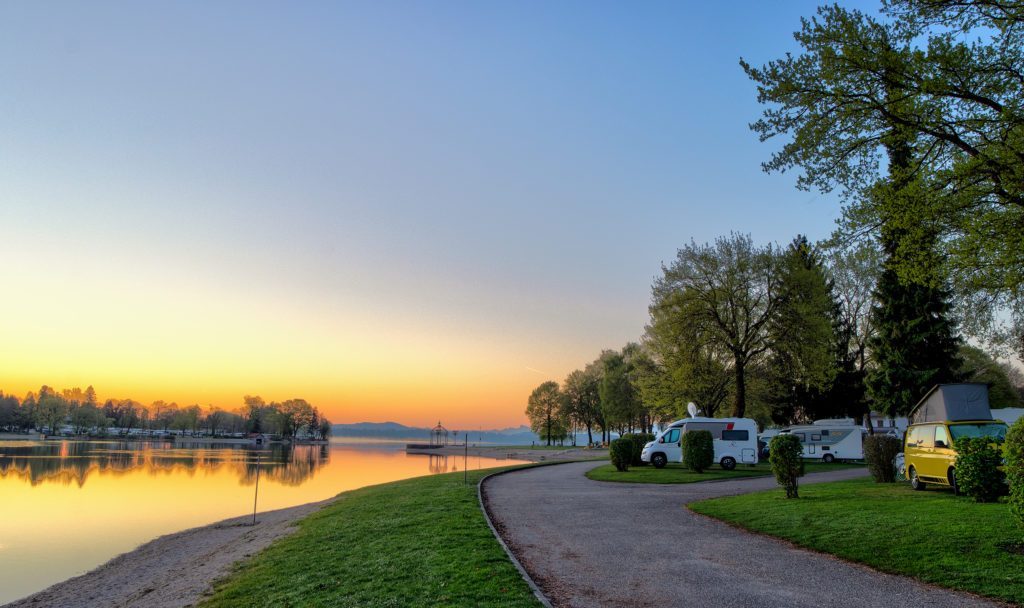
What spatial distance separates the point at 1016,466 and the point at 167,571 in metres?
17.6

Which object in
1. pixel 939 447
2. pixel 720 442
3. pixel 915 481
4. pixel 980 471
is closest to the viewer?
pixel 980 471

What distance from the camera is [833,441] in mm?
35531

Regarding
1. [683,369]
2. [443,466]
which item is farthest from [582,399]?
[683,369]

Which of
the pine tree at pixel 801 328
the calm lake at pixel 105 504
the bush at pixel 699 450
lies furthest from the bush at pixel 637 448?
the calm lake at pixel 105 504

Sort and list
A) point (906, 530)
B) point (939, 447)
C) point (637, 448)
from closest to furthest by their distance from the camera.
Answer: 1. point (906, 530)
2. point (939, 447)
3. point (637, 448)

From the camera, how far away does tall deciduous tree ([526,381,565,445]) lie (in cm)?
9450

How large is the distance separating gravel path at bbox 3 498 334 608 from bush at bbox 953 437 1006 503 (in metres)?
15.7

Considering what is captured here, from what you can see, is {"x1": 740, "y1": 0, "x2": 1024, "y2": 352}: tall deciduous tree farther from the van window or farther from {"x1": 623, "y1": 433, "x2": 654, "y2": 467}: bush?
{"x1": 623, "y1": 433, "x2": 654, "y2": 467}: bush

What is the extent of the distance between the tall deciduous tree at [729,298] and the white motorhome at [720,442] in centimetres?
615

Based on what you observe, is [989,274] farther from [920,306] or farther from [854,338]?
[854,338]

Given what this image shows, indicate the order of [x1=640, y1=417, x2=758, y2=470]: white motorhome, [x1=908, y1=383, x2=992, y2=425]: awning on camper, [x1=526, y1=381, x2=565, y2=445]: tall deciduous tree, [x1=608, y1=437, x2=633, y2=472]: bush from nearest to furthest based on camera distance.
Result: 1. [x1=908, y1=383, x2=992, y2=425]: awning on camper
2. [x1=608, y1=437, x2=633, y2=472]: bush
3. [x1=640, y1=417, x2=758, y2=470]: white motorhome
4. [x1=526, y1=381, x2=565, y2=445]: tall deciduous tree

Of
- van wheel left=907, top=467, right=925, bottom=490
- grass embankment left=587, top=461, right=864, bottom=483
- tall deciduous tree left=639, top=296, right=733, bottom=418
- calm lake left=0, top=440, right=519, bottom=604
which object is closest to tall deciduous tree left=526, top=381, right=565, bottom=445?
calm lake left=0, top=440, right=519, bottom=604

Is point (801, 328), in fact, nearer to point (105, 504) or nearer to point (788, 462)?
point (788, 462)

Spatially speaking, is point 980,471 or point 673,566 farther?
point 980,471
